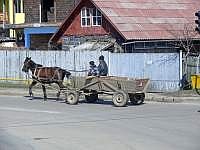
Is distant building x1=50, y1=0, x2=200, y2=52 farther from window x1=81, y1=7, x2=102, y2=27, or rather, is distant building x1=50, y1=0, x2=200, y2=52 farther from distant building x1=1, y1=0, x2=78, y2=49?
distant building x1=1, y1=0, x2=78, y2=49

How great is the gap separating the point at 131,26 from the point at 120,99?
1290 cm

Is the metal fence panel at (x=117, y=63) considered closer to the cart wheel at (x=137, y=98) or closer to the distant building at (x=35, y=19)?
the cart wheel at (x=137, y=98)

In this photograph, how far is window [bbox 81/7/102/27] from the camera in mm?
37094

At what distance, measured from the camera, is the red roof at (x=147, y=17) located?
34.1 metres

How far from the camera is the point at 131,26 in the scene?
34156mm

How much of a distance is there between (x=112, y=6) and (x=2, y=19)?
81.3 feet

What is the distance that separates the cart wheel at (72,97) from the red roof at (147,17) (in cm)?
1081

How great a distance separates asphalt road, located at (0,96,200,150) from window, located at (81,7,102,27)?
588 inches

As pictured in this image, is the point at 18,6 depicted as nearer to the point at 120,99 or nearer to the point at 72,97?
the point at 72,97

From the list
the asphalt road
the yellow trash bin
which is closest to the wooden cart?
the asphalt road

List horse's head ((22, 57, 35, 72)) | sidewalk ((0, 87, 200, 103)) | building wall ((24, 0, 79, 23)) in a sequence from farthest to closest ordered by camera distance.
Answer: building wall ((24, 0, 79, 23)), horse's head ((22, 57, 35, 72)), sidewalk ((0, 87, 200, 103))

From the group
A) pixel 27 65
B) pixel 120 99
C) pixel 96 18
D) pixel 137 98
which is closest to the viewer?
pixel 120 99

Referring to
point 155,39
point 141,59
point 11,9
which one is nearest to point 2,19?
point 11,9

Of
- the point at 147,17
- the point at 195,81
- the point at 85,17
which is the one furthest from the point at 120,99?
the point at 85,17
